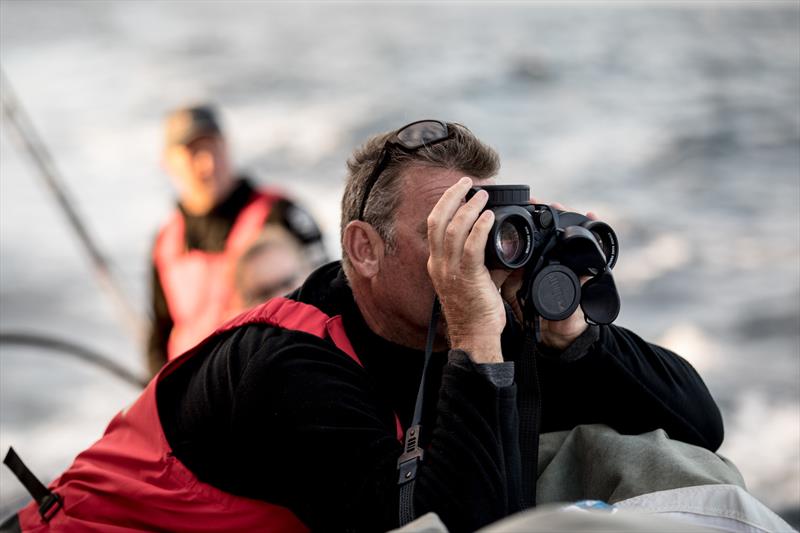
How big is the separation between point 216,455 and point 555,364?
62cm

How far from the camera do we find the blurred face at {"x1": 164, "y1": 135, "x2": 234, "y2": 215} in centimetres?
451

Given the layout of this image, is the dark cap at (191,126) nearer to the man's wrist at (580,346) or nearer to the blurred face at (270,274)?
the blurred face at (270,274)

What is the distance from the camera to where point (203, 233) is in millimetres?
4410

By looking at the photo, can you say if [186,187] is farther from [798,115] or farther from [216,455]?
[798,115]

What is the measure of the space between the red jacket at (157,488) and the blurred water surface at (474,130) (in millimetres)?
1929

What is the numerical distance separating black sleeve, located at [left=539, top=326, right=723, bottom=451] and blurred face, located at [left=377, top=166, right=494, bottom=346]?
270 mm

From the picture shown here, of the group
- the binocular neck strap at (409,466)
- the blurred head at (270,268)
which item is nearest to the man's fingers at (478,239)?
the binocular neck strap at (409,466)

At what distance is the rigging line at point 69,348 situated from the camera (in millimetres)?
2816

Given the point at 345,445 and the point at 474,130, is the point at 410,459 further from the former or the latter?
the point at 474,130

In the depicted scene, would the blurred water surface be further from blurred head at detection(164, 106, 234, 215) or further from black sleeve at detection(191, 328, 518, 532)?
black sleeve at detection(191, 328, 518, 532)

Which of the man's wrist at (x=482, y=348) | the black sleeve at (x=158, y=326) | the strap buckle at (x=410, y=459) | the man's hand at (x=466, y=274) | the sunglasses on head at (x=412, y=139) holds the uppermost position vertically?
the sunglasses on head at (x=412, y=139)

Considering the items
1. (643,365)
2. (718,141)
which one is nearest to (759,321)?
(718,141)

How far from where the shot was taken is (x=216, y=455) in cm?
172

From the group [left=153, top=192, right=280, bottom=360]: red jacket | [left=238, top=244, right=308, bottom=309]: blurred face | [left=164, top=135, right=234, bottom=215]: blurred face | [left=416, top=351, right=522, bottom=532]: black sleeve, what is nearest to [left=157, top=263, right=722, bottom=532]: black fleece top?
[left=416, top=351, right=522, bottom=532]: black sleeve
